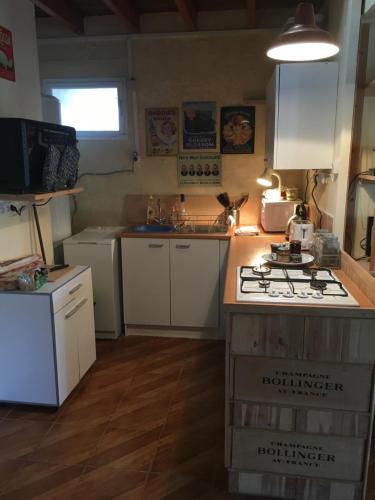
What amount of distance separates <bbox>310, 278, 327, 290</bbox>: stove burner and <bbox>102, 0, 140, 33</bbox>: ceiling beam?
235cm

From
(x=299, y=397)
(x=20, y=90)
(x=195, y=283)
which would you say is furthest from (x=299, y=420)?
(x=20, y=90)

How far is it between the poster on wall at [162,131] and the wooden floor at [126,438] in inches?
69.9

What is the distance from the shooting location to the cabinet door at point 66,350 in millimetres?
2449

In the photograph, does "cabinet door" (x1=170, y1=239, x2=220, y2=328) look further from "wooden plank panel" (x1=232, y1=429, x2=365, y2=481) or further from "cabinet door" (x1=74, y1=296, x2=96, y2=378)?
"wooden plank panel" (x1=232, y1=429, x2=365, y2=481)

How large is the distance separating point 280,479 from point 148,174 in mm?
2654

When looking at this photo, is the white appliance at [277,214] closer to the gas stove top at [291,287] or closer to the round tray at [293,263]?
the round tray at [293,263]

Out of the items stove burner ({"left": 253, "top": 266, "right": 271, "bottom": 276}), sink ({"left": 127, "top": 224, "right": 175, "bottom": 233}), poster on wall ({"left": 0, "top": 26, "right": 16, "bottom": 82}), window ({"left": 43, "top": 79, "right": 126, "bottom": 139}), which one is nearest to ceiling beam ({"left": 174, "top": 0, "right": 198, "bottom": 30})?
window ({"left": 43, "top": 79, "right": 126, "bottom": 139})

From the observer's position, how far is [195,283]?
3.37 m

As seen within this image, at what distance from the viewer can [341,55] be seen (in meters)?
2.49

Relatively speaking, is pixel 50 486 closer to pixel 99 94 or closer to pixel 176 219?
pixel 176 219

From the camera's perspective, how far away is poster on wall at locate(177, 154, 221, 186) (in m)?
3.69

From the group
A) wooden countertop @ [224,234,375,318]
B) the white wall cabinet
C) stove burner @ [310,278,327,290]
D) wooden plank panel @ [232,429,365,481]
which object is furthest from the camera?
the white wall cabinet

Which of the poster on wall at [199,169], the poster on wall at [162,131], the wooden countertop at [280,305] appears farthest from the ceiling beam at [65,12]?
the wooden countertop at [280,305]

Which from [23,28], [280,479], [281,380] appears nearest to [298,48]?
[281,380]
